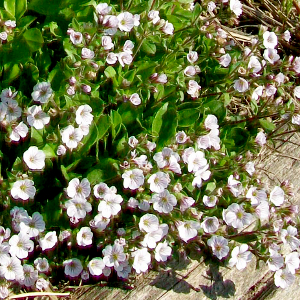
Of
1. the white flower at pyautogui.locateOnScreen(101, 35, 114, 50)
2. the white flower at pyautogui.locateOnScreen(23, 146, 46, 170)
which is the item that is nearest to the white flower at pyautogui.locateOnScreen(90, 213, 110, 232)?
the white flower at pyautogui.locateOnScreen(23, 146, 46, 170)

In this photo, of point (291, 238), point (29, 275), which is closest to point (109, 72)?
point (29, 275)

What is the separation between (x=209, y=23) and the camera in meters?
2.94

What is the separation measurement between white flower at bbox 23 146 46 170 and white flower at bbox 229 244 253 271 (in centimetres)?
91

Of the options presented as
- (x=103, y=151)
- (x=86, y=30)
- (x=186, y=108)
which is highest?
(x=86, y=30)

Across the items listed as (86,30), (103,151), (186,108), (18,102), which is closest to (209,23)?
(186,108)

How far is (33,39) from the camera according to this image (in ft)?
8.53

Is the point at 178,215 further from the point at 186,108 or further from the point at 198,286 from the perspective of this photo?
the point at 186,108

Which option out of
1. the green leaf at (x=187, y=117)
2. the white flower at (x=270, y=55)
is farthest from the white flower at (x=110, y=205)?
the white flower at (x=270, y=55)

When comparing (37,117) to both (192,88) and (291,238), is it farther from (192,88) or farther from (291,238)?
(291,238)

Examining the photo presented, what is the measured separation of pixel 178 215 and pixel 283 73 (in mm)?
941

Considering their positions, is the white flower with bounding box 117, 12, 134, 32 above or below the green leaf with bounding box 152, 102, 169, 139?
Answer: above

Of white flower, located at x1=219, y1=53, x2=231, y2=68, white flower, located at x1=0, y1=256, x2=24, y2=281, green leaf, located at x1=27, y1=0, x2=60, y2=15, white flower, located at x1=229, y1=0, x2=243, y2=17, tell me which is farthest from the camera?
white flower, located at x1=219, y1=53, x2=231, y2=68

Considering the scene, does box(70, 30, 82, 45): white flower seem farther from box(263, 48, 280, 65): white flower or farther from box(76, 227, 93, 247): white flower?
box(263, 48, 280, 65): white flower

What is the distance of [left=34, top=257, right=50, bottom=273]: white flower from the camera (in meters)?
2.43
